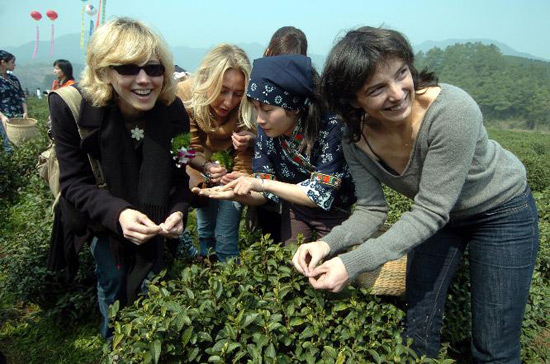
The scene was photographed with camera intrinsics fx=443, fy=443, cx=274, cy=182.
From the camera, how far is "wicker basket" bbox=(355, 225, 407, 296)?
2.07 metres

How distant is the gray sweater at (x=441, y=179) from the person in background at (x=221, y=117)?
98 cm

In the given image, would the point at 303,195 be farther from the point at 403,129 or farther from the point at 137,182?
the point at 137,182

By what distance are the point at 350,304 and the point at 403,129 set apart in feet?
2.33

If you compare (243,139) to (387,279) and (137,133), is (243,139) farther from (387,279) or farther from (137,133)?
(387,279)

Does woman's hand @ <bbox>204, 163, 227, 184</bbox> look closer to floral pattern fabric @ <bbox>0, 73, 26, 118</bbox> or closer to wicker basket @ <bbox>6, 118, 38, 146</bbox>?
wicker basket @ <bbox>6, 118, 38, 146</bbox>

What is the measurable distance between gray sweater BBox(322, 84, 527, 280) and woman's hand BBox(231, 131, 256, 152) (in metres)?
0.95

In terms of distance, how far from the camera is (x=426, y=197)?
166 cm

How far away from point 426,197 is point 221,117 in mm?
1515

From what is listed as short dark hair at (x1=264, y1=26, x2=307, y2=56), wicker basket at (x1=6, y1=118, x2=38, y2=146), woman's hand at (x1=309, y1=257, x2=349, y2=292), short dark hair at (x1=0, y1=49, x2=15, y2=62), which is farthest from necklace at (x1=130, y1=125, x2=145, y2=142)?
short dark hair at (x1=0, y1=49, x2=15, y2=62)

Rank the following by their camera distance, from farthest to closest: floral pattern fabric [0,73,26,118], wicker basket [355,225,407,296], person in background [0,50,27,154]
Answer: floral pattern fabric [0,73,26,118] < person in background [0,50,27,154] < wicker basket [355,225,407,296]

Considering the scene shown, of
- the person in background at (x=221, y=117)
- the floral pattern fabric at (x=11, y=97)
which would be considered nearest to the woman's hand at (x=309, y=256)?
the person in background at (x=221, y=117)

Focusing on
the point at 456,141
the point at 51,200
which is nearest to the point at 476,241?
the point at 456,141

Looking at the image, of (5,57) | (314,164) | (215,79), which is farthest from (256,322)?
(5,57)

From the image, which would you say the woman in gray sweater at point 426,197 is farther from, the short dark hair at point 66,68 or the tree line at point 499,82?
the tree line at point 499,82
